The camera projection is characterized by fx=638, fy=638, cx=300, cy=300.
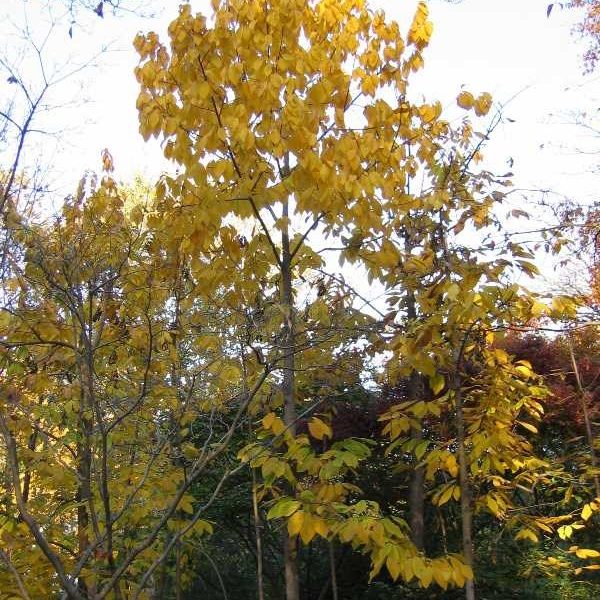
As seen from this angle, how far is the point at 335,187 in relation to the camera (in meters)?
2.59

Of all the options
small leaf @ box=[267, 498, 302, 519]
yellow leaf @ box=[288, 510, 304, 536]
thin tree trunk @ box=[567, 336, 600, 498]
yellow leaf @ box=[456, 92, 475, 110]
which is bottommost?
yellow leaf @ box=[288, 510, 304, 536]

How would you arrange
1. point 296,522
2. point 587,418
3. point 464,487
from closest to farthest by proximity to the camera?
point 296,522 → point 464,487 → point 587,418

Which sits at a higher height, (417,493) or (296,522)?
(417,493)

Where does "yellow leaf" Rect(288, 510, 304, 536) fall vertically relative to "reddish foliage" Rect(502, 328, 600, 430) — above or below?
below

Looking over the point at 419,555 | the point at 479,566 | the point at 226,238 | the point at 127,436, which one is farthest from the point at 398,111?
the point at 479,566

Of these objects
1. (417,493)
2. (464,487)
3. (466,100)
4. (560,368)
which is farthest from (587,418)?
(466,100)

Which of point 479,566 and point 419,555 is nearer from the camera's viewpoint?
point 419,555

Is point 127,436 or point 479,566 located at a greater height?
point 127,436

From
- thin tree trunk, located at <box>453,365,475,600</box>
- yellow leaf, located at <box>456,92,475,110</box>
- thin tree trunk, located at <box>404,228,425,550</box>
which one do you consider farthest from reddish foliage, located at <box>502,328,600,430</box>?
yellow leaf, located at <box>456,92,475,110</box>

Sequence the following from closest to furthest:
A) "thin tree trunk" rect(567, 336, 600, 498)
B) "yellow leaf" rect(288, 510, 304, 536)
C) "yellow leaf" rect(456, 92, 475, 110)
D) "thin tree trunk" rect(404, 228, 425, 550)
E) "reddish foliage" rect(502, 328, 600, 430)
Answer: "yellow leaf" rect(288, 510, 304, 536), "yellow leaf" rect(456, 92, 475, 110), "thin tree trunk" rect(567, 336, 600, 498), "thin tree trunk" rect(404, 228, 425, 550), "reddish foliage" rect(502, 328, 600, 430)

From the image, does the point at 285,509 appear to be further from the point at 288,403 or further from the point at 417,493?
the point at 417,493

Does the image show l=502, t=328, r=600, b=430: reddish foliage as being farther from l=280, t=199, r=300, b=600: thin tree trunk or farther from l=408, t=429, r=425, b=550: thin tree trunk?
l=280, t=199, r=300, b=600: thin tree trunk

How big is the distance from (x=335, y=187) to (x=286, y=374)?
3.09 feet

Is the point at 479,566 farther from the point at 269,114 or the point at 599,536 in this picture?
the point at 269,114
